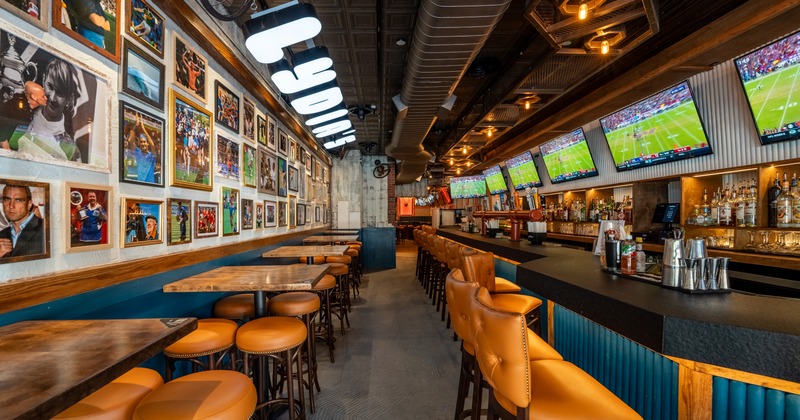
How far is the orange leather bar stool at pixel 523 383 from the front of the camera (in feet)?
3.72

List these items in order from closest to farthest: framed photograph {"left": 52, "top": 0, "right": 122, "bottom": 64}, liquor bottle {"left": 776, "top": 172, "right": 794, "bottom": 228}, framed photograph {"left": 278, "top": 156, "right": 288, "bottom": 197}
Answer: framed photograph {"left": 52, "top": 0, "right": 122, "bottom": 64}, liquor bottle {"left": 776, "top": 172, "right": 794, "bottom": 228}, framed photograph {"left": 278, "top": 156, "right": 288, "bottom": 197}

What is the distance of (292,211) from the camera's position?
5805mm

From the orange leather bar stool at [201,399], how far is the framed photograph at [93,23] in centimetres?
178

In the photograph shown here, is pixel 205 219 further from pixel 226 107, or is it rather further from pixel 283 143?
pixel 283 143

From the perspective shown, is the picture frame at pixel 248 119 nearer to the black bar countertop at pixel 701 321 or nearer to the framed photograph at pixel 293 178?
the framed photograph at pixel 293 178

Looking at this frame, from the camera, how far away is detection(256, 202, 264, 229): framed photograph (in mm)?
4160

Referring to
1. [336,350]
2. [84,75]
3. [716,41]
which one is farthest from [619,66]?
[84,75]

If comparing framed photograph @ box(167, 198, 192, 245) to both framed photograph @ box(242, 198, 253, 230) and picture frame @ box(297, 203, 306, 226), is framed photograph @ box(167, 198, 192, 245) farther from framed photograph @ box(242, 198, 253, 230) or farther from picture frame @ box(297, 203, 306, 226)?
picture frame @ box(297, 203, 306, 226)

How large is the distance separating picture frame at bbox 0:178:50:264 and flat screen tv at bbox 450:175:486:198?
10.3m

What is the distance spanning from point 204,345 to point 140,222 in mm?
920

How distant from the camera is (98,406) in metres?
1.20

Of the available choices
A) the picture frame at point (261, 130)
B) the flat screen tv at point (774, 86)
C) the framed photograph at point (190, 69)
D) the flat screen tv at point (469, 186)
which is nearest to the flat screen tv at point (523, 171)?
the flat screen tv at point (469, 186)

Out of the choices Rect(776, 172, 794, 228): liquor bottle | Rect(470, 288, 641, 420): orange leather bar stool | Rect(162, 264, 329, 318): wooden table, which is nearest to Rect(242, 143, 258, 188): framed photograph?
Rect(162, 264, 329, 318): wooden table

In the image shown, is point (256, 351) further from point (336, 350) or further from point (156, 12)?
point (156, 12)
